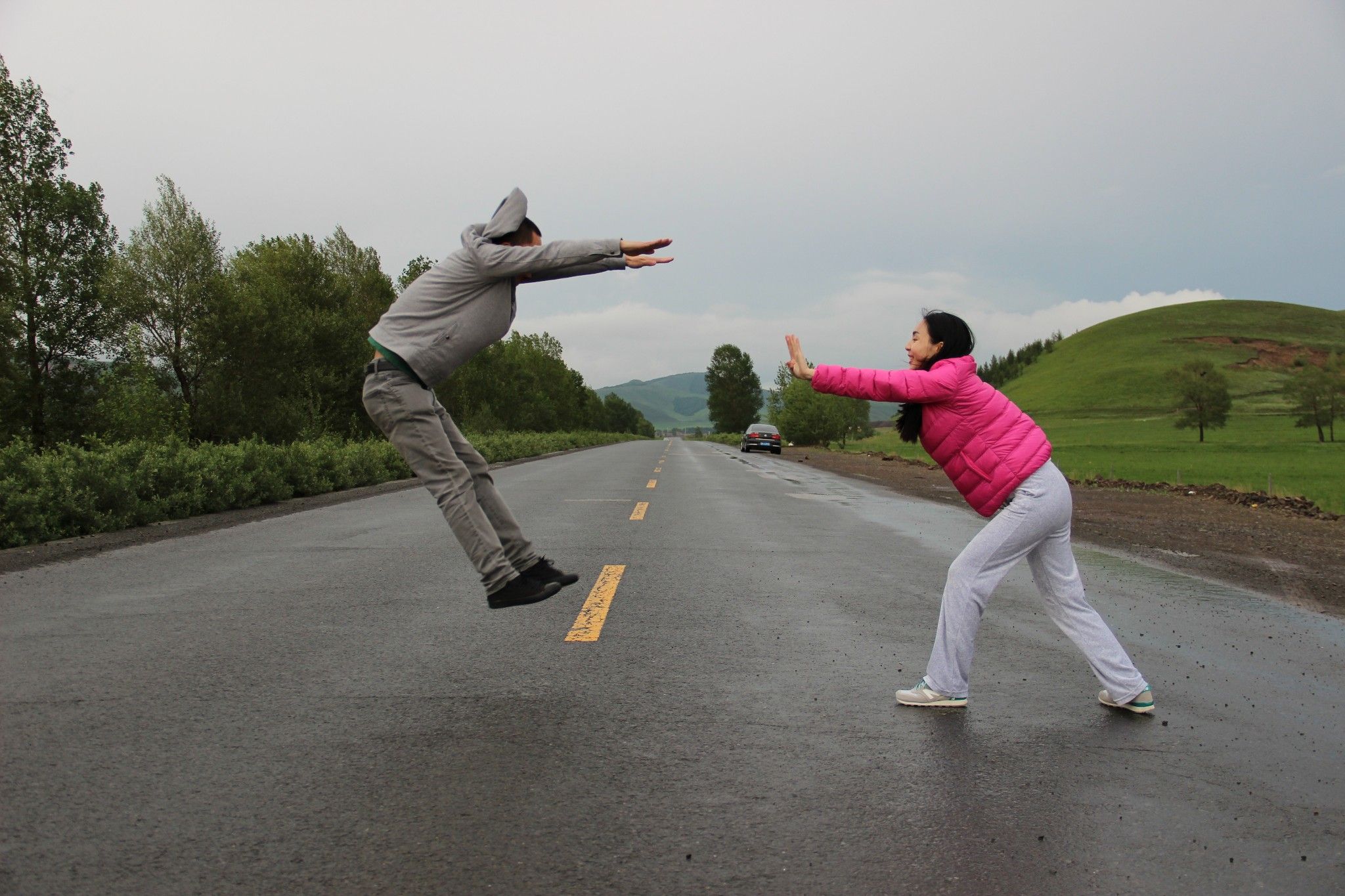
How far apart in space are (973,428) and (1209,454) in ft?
172

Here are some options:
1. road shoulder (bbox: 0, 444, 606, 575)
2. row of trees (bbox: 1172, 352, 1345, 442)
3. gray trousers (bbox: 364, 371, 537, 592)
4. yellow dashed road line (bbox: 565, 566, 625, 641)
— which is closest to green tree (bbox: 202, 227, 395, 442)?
road shoulder (bbox: 0, 444, 606, 575)

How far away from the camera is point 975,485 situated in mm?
3867

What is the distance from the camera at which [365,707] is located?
3762mm

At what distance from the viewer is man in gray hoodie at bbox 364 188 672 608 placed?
154 inches

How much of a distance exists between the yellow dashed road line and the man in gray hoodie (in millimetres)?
849

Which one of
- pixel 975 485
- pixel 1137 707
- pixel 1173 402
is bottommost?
pixel 1173 402

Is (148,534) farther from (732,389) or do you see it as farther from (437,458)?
(732,389)

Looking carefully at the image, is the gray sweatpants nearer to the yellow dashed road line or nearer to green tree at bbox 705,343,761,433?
the yellow dashed road line

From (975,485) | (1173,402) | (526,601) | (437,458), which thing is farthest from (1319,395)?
(437,458)

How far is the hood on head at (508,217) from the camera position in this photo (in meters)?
4.02

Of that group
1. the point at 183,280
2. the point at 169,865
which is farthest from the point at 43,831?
the point at 183,280

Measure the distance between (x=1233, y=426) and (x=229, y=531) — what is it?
9132 centimetres

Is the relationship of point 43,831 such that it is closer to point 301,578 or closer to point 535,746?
point 535,746

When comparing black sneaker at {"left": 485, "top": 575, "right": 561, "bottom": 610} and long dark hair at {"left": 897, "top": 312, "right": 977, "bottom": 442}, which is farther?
black sneaker at {"left": 485, "top": 575, "right": 561, "bottom": 610}
